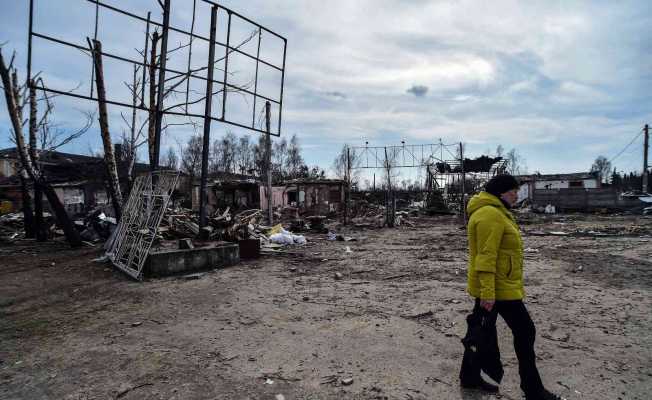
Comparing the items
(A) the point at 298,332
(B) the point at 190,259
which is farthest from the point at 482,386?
(B) the point at 190,259

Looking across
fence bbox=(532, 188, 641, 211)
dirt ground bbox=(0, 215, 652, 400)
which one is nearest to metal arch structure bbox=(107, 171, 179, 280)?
Result: dirt ground bbox=(0, 215, 652, 400)

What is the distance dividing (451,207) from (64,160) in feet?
104

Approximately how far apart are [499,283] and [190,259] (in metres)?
6.83

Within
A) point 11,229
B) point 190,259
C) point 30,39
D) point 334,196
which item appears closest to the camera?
point 30,39

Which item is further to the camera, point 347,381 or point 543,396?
point 347,381

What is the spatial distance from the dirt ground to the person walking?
0.38 metres

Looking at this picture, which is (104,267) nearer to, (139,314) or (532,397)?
(139,314)

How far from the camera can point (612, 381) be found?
3.26m

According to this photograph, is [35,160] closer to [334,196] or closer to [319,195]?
[319,195]

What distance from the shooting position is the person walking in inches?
111

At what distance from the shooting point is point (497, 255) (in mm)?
2854

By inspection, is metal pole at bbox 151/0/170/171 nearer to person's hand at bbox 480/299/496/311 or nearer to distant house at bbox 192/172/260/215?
person's hand at bbox 480/299/496/311

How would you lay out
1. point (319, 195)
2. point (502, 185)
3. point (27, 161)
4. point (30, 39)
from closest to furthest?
point (502, 185), point (30, 39), point (27, 161), point (319, 195)

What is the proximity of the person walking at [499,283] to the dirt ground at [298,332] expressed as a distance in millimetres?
377
